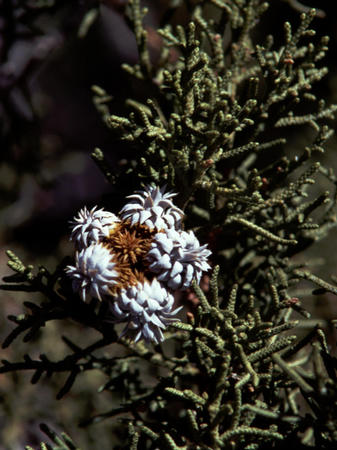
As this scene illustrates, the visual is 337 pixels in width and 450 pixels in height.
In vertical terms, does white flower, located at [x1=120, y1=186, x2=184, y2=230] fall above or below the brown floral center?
above

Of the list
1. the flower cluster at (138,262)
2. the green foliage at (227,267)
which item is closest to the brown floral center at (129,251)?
the flower cluster at (138,262)

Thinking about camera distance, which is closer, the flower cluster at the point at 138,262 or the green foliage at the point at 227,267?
the flower cluster at the point at 138,262

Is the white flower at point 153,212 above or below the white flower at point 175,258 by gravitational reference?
above

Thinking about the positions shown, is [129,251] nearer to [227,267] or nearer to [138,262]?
[138,262]

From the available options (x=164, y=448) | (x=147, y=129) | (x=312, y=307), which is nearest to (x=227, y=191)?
(x=147, y=129)

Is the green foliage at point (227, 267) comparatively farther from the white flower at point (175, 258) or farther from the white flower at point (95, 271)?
the white flower at point (95, 271)

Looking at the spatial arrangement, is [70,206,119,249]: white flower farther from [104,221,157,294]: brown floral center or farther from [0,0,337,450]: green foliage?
[0,0,337,450]: green foliage

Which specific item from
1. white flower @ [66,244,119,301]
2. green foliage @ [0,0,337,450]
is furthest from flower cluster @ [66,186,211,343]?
green foliage @ [0,0,337,450]
